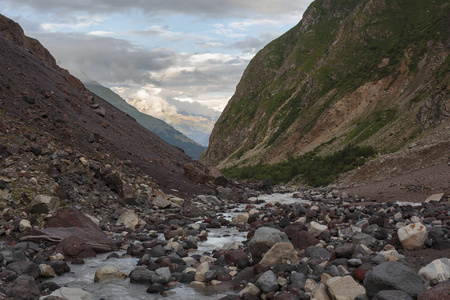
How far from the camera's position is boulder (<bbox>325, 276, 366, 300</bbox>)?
781 cm

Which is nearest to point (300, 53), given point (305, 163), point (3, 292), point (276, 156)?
point (276, 156)

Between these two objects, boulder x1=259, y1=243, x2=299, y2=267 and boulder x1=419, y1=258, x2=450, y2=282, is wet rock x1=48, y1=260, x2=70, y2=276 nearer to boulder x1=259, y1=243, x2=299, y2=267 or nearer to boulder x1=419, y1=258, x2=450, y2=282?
boulder x1=259, y1=243, x2=299, y2=267

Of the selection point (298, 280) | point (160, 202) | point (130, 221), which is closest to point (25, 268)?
point (298, 280)

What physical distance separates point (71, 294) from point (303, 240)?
841cm

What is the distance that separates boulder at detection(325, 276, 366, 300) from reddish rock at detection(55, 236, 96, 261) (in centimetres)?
865

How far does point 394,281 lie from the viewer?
744 centimetres

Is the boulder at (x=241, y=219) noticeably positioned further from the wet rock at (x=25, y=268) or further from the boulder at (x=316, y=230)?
the wet rock at (x=25, y=268)

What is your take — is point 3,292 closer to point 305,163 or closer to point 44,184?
point 44,184

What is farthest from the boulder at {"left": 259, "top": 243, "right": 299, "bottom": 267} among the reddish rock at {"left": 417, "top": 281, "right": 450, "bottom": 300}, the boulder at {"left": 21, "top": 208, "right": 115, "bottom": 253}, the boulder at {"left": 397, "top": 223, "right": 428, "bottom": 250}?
the boulder at {"left": 21, "top": 208, "right": 115, "bottom": 253}

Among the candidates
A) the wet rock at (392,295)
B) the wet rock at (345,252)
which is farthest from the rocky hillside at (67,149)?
the wet rock at (392,295)

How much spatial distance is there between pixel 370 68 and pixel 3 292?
248ft

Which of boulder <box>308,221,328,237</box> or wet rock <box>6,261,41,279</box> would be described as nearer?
wet rock <box>6,261,41,279</box>

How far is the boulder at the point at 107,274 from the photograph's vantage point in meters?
10.3

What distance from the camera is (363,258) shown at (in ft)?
33.6
